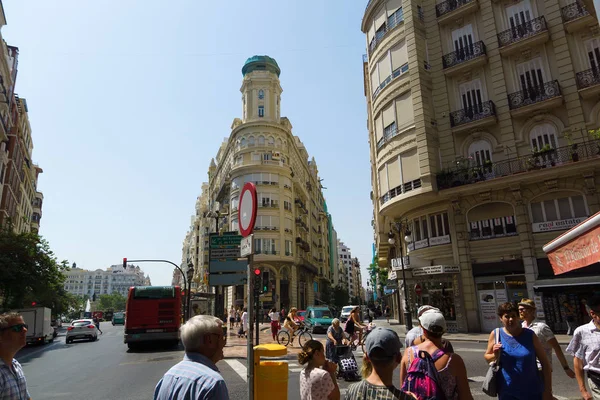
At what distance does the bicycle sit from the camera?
17047mm

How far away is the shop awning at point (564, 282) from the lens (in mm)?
17203

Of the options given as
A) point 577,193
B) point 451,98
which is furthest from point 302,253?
point 577,193

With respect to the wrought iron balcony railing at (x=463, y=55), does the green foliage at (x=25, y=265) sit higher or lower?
lower

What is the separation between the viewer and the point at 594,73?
19.5 m

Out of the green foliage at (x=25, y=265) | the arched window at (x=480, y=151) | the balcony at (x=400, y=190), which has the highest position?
the arched window at (x=480, y=151)

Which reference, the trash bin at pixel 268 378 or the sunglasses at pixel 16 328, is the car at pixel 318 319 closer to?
the trash bin at pixel 268 378

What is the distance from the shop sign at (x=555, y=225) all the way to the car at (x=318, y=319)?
13.8 m

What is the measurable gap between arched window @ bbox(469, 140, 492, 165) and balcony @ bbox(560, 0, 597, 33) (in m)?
6.87

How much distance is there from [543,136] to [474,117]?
358cm

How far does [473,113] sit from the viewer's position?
74.1 ft

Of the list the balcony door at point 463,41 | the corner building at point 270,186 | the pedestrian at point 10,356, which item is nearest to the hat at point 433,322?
the pedestrian at point 10,356

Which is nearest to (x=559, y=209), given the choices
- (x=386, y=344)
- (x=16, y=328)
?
(x=386, y=344)

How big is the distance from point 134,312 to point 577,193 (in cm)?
2151

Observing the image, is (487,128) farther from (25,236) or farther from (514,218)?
(25,236)
